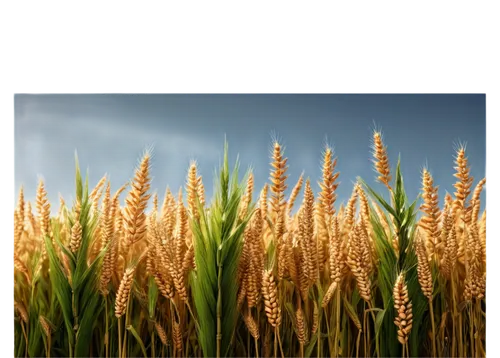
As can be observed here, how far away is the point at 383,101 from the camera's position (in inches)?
112

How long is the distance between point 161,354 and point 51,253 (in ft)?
2.33

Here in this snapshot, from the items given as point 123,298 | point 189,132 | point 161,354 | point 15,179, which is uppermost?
point 189,132

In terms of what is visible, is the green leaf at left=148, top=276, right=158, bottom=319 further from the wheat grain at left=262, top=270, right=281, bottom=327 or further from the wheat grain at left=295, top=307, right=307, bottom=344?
the wheat grain at left=295, top=307, right=307, bottom=344

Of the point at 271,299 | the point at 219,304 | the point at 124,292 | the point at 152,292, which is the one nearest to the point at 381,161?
the point at 271,299

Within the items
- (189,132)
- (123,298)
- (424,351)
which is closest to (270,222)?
(189,132)

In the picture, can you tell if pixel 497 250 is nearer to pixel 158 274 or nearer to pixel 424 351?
pixel 424 351

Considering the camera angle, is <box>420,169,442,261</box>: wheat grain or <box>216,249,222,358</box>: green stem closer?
<box>216,249,222,358</box>: green stem

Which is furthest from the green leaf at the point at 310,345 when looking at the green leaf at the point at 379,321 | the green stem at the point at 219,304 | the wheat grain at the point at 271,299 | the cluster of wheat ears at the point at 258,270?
the green stem at the point at 219,304

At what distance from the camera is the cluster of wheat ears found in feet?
9.02

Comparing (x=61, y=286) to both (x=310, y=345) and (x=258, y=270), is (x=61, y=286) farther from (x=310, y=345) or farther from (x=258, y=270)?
(x=310, y=345)

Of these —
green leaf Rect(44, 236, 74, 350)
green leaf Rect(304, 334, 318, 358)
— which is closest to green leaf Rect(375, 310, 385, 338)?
green leaf Rect(304, 334, 318, 358)

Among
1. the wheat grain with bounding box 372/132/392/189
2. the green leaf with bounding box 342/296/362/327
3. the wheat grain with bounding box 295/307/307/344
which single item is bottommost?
the wheat grain with bounding box 295/307/307/344

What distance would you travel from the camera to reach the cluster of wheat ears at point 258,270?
2.75 meters

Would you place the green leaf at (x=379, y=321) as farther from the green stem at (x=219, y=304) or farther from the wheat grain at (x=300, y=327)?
the green stem at (x=219, y=304)
